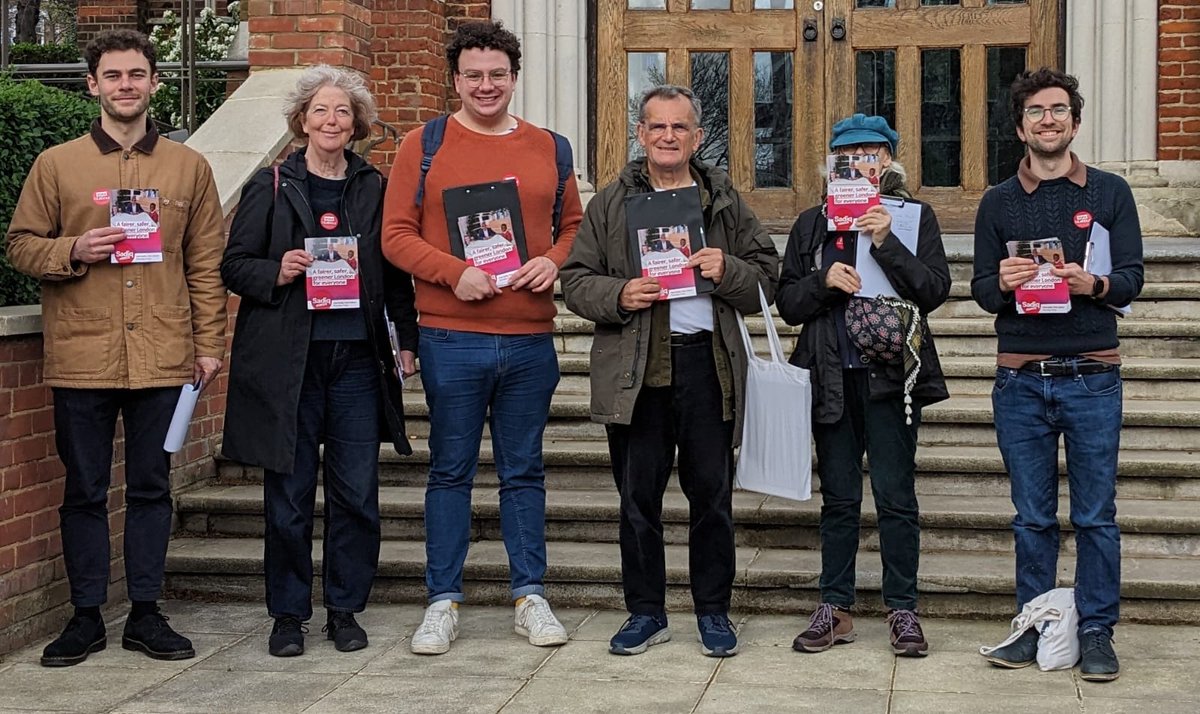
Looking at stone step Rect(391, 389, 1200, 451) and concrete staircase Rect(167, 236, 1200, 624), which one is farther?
stone step Rect(391, 389, 1200, 451)

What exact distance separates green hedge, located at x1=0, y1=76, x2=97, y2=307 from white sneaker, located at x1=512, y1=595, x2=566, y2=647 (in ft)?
7.76

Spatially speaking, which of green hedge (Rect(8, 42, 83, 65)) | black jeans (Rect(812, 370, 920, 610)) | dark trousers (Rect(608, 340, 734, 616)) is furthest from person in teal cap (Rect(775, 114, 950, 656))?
green hedge (Rect(8, 42, 83, 65))

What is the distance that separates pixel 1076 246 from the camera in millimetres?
4848

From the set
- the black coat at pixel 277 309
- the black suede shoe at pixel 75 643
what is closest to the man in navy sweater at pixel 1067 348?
the black coat at pixel 277 309

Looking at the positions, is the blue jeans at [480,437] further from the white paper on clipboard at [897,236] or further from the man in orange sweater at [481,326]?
the white paper on clipboard at [897,236]

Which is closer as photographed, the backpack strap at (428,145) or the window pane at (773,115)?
the backpack strap at (428,145)

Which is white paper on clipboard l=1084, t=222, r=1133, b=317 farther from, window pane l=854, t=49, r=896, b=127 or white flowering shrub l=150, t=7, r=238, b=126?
white flowering shrub l=150, t=7, r=238, b=126

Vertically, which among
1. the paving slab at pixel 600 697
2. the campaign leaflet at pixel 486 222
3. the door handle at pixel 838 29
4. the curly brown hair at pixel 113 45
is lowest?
the paving slab at pixel 600 697

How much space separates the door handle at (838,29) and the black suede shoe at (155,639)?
5880 millimetres


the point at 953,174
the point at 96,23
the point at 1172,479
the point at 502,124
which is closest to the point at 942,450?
the point at 1172,479

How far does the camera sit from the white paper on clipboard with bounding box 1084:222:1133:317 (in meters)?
4.82

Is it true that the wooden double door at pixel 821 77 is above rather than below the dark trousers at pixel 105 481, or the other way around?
above

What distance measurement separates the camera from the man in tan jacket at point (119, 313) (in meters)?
5.14

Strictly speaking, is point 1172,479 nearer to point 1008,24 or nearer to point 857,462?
point 857,462
